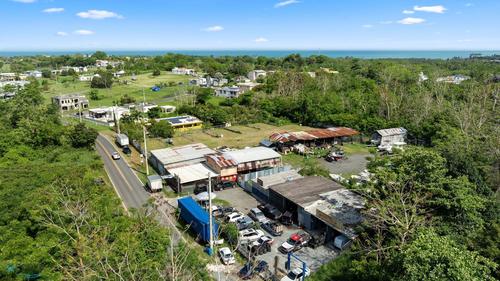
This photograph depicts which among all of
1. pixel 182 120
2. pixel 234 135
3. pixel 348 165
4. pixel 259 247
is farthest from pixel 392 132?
pixel 259 247

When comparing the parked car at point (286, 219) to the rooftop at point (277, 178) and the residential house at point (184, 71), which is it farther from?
the residential house at point (184, 71)

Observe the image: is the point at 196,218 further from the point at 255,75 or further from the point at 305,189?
the point at 255,75

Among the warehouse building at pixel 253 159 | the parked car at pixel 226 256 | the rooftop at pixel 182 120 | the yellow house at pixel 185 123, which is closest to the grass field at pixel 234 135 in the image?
the yellow house at pixel 185 123

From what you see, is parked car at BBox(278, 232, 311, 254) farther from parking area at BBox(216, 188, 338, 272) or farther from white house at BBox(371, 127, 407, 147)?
white house at BBox(371, 127, 407, 147)

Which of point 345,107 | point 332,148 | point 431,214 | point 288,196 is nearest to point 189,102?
point 345,107

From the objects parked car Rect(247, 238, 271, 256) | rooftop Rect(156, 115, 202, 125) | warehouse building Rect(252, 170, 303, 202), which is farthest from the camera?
rooftop Rect(156, 115, 202, 125)

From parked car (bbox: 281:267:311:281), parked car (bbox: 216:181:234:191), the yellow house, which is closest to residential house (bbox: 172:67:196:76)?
the yellow house
